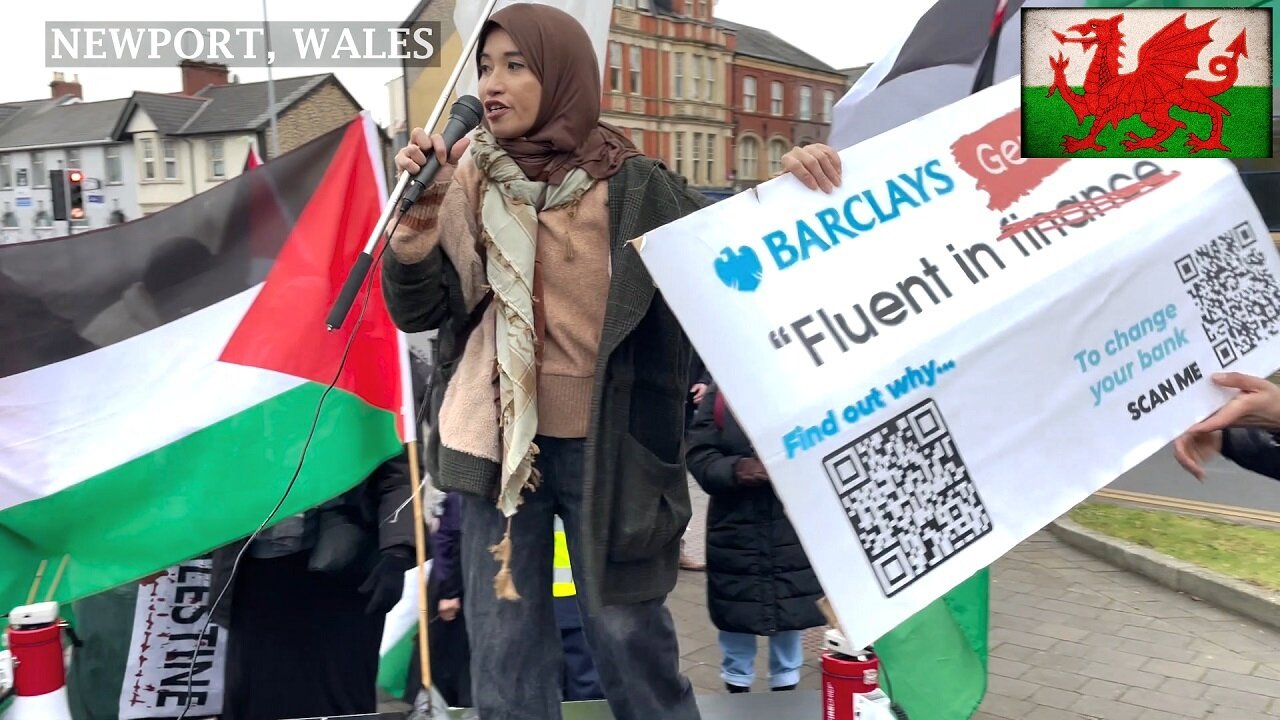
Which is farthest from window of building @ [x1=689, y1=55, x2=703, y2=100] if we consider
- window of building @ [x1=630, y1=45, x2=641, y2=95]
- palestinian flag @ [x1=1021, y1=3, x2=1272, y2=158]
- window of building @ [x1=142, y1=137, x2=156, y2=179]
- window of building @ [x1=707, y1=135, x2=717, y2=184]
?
palestinian flag @ [x1=1021, y1=3, x2=1272, y2=158]

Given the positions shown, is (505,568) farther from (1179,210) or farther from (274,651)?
(1179,210)

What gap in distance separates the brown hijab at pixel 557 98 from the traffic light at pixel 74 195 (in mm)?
19219

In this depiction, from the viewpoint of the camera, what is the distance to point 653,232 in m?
1.92

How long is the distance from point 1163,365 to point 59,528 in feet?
8.97

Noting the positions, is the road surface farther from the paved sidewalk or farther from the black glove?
the black glove

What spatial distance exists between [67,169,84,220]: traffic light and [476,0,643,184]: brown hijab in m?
19.2

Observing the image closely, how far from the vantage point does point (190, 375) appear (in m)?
2.79

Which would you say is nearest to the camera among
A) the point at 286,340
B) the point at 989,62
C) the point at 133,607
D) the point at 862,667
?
the point at 862,667

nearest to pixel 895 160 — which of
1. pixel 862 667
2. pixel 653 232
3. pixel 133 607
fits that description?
pixel 653 232

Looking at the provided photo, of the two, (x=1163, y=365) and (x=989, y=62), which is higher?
(x=989, y=62)

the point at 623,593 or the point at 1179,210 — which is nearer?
the point at 623,593

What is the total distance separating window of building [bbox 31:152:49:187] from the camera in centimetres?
5203

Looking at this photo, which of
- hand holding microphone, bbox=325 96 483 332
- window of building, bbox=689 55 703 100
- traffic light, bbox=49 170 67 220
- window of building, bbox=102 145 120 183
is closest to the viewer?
hand holding microphone, bbox=325 96 483 332

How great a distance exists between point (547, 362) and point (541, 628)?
59 centimetres
